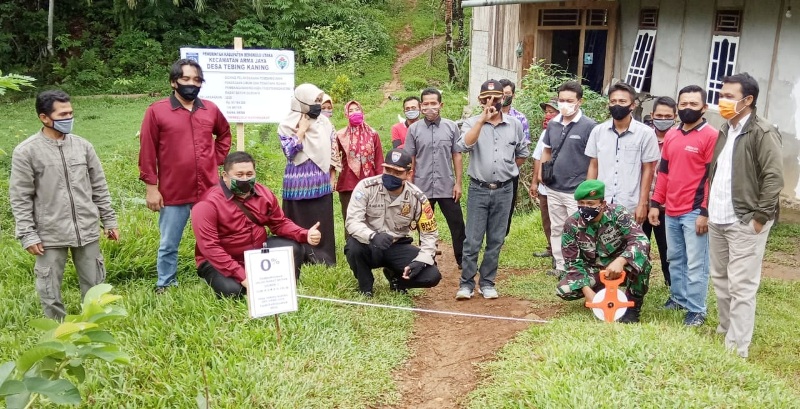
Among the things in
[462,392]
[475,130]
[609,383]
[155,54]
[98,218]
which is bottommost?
[462,392]

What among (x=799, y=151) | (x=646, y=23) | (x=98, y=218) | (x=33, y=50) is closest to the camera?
(x=98, y=218)

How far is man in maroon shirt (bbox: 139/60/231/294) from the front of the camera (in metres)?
5.28

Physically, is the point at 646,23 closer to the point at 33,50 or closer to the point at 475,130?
the point at 475,130

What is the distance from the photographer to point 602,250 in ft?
17.0

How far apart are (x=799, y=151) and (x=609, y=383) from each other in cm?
658

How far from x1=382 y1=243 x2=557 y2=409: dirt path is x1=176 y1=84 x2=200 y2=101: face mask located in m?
2.59

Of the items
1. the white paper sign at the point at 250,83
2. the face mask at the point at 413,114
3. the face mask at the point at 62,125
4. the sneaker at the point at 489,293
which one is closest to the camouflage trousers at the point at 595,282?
the sneaker at the point at 489,293

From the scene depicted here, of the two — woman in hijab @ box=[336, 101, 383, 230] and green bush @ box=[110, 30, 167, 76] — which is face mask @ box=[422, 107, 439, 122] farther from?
green bush @ box=[110, 30, 167, 76]

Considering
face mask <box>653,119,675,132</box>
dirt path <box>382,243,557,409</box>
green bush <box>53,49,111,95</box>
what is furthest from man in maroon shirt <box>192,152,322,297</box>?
green bush <box>53,49,111,95</box>

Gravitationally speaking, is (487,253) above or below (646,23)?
below

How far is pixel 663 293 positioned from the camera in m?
5.90

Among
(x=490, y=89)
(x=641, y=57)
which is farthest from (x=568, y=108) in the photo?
(x=641, y=57)

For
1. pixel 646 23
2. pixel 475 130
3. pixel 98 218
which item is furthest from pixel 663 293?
pixel 646 23

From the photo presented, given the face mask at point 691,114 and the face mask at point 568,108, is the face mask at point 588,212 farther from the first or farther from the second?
the face mask at point 568,108
